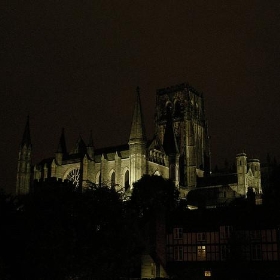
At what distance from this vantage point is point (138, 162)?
281 feet

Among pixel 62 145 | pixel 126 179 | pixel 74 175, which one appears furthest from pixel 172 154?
pixel 62 145

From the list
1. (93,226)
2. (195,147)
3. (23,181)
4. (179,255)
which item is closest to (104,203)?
(93,226)

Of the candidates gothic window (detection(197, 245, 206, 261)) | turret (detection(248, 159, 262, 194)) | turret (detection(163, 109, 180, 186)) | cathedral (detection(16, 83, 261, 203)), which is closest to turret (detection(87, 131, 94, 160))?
cathedral (detection(16, 83, 261, 203))

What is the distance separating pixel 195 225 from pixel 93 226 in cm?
2284

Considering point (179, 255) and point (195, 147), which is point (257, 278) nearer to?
point (179, 255)

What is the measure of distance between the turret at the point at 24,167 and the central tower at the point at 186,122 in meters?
33.7

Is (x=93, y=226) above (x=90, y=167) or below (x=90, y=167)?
below

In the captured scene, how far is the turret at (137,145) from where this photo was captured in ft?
280

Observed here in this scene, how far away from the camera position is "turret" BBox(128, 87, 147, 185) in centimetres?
8544

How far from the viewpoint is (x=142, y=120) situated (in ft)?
293

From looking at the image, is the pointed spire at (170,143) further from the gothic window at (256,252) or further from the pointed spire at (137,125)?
the gothic window at (256,252)

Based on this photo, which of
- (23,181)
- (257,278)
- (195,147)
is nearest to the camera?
(257,278)

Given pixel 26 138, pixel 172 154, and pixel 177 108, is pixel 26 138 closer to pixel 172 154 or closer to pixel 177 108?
pixel 172 154

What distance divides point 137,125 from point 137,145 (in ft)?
13.5
